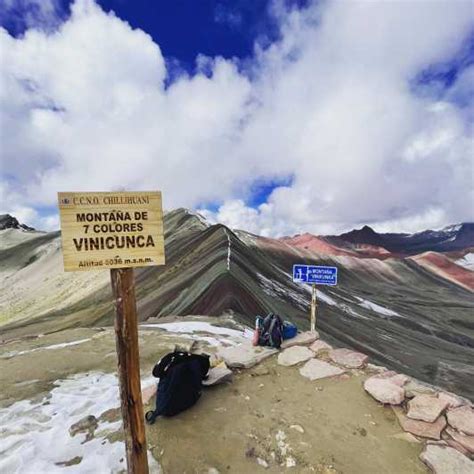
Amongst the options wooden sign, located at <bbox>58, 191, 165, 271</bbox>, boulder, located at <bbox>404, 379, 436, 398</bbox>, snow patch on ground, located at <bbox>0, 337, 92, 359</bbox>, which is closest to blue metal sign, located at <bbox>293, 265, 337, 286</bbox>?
boulder, located at <bbox>404, 379, 436, 398</bbox>

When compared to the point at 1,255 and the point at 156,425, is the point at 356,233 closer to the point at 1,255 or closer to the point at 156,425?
the point at 1,255

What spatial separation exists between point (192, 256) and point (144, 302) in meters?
6.77

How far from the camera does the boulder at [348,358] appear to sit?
582 centimetres

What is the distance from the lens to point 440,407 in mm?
4434

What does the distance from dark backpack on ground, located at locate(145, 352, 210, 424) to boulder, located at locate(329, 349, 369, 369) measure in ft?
8.26

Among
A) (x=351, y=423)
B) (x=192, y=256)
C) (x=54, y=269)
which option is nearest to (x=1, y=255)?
(x=54, y=269)

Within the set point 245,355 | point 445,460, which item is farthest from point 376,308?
point 445,460

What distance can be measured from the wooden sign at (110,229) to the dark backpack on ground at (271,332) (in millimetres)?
3911

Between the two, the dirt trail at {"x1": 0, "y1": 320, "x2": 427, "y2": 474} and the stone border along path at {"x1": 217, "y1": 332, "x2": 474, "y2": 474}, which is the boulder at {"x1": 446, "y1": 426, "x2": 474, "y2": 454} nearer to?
the stone border along path at {"x1": 217, "y1": 332, "x2": 474, "y2": 474}

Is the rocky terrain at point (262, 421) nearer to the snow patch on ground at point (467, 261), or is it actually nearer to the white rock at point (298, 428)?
the white rock at point (298, 428)

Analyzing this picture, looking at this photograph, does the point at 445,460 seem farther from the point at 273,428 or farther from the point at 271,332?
the point at 271,332

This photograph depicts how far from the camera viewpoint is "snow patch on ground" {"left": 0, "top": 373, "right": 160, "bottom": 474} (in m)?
3.80

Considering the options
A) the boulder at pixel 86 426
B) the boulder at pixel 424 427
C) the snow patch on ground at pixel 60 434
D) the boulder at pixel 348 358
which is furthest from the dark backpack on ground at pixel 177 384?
the boulder at pixel 424 427

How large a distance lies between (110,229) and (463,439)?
4.76 m
